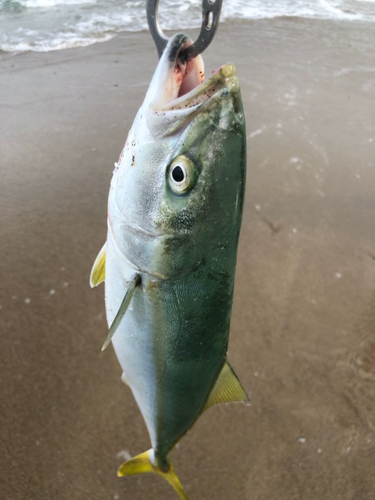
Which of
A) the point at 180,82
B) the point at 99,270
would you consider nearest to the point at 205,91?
the point at 180,82

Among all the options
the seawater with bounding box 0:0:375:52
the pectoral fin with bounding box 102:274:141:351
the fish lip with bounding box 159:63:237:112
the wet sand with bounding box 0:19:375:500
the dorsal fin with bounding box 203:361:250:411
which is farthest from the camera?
the seawater with bounding box 0:0:375:52

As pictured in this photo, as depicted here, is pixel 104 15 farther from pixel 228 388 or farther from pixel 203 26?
pixel 228 388

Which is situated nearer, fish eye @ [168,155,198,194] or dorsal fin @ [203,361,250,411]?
fish eye @ [168,155,198,194]

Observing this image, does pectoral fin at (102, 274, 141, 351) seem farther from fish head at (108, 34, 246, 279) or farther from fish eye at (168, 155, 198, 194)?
fish eye at (168, 155, 198, 194)

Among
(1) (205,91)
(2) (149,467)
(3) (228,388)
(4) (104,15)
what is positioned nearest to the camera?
(1) (205,91)

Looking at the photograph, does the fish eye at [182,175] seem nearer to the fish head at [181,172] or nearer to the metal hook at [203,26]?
the fish head at [181,172]

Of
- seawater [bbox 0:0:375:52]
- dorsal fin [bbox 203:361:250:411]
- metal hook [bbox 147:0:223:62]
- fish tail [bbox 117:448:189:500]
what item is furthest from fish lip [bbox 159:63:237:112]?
seawater [bbox 0:0:375:52]
